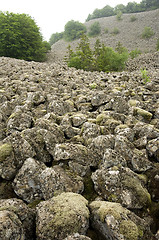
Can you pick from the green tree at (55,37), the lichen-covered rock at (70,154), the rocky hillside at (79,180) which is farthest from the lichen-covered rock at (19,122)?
the green tree at (55,37)

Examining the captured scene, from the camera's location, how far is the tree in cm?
3212

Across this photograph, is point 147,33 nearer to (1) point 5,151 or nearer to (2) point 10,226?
(1) point 5,151

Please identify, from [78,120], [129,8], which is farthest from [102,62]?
[129,8]

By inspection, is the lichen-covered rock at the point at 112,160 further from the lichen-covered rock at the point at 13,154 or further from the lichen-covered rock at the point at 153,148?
the lichen-covered rock at the point at 13,154

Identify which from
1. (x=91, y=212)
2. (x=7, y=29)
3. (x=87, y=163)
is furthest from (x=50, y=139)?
(x=7, y=29)

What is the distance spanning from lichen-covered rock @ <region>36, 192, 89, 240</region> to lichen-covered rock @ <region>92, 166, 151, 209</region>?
59 cm

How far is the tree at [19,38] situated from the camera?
32.1m

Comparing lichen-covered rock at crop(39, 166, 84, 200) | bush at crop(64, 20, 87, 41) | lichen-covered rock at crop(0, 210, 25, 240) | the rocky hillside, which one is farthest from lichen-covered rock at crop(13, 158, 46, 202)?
bush at crop(64, 20, 87, 41)

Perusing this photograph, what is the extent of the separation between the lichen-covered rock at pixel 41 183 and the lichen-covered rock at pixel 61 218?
371 mm

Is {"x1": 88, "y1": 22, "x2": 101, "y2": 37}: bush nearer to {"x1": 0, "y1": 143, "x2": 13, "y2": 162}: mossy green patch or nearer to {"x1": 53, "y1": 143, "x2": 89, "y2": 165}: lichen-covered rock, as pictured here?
{"x1": 53, "y1": 143, "x2": 89, "y2": 165}: lichen-covered rock

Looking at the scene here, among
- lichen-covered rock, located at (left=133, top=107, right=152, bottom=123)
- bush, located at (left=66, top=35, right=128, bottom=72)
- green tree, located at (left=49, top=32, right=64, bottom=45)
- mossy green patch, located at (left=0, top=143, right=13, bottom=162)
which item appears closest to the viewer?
mossy green patch, located at (left=0, top=143, right=13, bottom=162)

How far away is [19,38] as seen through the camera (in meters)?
33.3

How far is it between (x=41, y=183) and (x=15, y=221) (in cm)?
95

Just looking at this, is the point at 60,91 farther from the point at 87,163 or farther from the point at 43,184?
the point at 43,184
